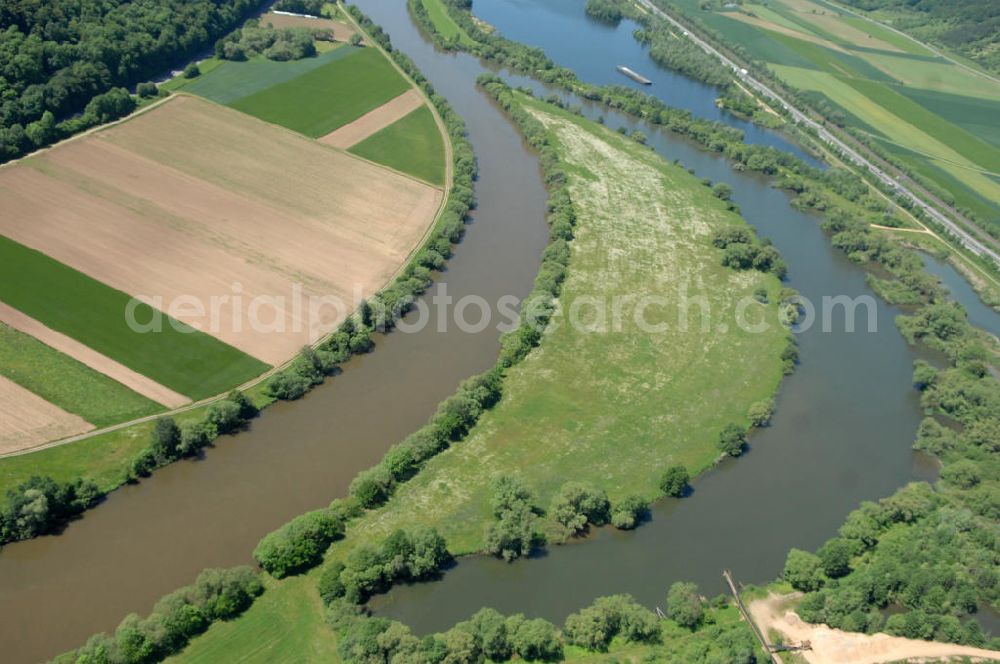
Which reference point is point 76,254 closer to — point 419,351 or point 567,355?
point 419,351

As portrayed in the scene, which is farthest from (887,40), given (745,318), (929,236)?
(745,318)

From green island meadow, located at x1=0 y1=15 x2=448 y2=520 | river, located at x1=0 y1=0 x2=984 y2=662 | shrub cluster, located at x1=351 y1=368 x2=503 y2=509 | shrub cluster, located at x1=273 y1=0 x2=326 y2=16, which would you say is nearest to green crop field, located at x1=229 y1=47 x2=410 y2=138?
shrub cluster, located at x1=273 y1=0 x2=326 y2=16

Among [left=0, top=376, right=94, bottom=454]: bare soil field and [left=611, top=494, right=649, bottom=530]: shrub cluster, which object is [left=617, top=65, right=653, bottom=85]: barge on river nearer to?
[left=611, top=494, right=649, bottom=530]: shrub cluster

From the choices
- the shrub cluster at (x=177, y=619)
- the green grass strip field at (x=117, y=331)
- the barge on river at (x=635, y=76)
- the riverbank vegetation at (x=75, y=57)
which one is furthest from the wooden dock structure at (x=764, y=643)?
the barge on river at (x=635, y=76)

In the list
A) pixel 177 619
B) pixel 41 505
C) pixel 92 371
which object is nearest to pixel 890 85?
pixel 92 371

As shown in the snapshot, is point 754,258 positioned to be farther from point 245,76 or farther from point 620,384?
point 245,76

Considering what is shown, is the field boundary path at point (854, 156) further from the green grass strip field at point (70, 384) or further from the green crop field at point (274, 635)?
the green grass strip field at point (70, 384)
